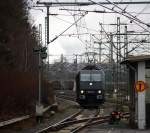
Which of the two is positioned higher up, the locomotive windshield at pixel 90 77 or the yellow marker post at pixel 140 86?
the locomotive windshield at pixel 90 77

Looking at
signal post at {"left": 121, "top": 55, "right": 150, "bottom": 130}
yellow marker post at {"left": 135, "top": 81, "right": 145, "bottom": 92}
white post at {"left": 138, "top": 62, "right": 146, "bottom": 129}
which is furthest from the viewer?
white post at {"left": 138, "top": 62, "right": 146, "bottom": 129}

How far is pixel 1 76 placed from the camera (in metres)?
29.7

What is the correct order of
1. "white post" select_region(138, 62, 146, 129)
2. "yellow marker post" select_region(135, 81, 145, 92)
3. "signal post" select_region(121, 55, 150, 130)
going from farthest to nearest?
"white post" select_region(138, 62, 146, 129) → "signal post" select_region(121, 55, 150, 130) → "yellow marker post" select_region(135, 81, 145, 92)

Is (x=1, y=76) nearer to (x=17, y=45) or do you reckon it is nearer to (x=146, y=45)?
(x=17, y=45)

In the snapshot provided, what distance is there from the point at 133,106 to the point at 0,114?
23.6 feet

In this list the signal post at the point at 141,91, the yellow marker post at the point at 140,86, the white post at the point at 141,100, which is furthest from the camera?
the white post at the point at 141,100

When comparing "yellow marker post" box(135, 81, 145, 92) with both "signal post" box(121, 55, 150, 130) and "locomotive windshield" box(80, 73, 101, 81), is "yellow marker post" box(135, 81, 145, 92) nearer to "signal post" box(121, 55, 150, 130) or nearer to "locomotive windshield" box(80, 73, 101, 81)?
"signal post" box(121, 55, 150, 130)

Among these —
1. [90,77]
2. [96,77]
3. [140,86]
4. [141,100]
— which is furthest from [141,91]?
[96,77]

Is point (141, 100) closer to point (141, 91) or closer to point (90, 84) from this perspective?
point (141, 91)

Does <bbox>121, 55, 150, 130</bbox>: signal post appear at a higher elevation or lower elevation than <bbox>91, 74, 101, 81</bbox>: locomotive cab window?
lower

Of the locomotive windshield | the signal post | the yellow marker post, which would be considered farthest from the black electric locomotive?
the yellow marker post

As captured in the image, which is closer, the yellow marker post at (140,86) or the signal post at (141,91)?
the yellow marker post at (140,86)

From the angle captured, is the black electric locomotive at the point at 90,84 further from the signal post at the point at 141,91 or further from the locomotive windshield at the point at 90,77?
the signal post at the point at 141,91

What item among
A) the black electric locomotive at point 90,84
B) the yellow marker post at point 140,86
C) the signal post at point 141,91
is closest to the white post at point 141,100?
the signal post at point 141,91
